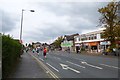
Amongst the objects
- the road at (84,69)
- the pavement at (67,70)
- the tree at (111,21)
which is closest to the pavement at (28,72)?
the pavement at (67,70)

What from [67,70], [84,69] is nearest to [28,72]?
[67,70]

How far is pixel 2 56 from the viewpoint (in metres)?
11.5

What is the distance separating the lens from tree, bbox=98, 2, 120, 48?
5512 centimetres

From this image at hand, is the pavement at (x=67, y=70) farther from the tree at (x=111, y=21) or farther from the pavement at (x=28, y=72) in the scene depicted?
the tree at (x=111, y=21)

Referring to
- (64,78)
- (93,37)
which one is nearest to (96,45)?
(93,37)

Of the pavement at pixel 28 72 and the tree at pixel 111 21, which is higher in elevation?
the tree at pixel 111 21

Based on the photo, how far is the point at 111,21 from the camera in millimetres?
55875

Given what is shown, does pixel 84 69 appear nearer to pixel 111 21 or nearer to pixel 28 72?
pixel 28 72

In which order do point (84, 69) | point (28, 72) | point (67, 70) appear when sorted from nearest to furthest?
1. point (28, 72)
2. point (67, 70)
3. point (84, 69)

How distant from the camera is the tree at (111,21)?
55.1 meters

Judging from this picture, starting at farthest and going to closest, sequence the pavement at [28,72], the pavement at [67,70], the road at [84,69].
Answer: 1. the road at [84,69]
2. the pavement at [67,70]
3. the pavement at [28,72]

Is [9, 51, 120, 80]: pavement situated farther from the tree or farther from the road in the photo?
the tree

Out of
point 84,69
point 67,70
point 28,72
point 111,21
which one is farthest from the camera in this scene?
point 111,21

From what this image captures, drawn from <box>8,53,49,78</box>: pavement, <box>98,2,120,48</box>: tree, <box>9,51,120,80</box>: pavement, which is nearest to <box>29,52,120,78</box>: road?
<box>9,51,120,80</box>: pavement
